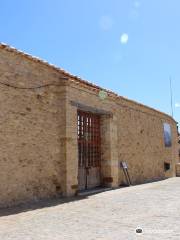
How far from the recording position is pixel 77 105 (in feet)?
37.8

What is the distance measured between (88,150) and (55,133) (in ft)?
7.89

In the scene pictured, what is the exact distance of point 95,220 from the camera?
6.75 m

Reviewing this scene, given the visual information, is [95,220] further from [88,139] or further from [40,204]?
[88,139]

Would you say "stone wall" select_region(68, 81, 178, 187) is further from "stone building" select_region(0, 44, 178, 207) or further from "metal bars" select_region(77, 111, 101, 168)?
"metal bars" select_region(77, 111, 101, 168)

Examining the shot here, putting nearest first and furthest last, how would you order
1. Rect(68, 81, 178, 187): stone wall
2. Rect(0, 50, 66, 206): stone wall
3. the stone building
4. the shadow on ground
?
the shadow on ground
Rect(0, 50, 66, 206): stone wall
the stone building
Rect(68, 81, 178, 187): stone wall

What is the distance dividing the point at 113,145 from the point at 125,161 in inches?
63.4

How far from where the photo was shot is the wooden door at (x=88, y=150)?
1227 centimetres

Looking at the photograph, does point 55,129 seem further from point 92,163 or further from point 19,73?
point 92,163

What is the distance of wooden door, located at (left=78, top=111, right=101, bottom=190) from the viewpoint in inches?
483

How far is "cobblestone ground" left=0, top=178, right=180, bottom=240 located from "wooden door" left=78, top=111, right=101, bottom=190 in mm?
2715

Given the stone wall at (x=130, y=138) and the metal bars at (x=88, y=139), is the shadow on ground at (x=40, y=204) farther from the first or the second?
the stone wall at (x=130, y=138)

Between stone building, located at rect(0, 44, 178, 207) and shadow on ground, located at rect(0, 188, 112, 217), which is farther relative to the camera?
stone building, located at rect(0, 44, 178, 207)

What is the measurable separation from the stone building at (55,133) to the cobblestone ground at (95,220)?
0.96 meters

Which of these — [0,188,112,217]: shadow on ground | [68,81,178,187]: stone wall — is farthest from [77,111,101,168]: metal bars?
[0,188,112,217]: shadow on ground
